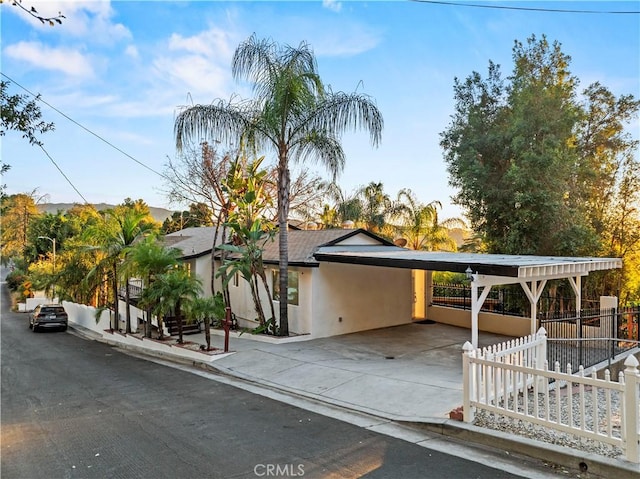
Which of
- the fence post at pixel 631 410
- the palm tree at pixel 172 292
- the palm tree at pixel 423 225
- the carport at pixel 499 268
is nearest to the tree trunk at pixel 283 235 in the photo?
the carport at pixel 499 268

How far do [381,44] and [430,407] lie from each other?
1044 centimetres

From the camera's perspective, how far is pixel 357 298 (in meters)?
15.0

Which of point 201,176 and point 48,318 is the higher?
point 201,176

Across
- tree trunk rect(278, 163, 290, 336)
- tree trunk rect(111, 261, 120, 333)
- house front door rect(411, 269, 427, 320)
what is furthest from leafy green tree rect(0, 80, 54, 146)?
house front door rect(411, 269, 427, 320)

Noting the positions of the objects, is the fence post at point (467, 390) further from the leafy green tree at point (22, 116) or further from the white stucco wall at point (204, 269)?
the white stucco wall at point (204, 269)

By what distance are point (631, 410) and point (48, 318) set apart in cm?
2596

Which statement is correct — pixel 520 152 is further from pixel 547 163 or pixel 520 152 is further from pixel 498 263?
pixel 498 263

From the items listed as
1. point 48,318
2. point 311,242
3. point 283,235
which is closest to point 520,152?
point 311,242

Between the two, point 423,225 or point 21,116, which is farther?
point 423,225

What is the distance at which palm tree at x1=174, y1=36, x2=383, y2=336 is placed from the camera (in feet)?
42.5

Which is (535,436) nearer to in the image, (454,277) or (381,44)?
(381,44)

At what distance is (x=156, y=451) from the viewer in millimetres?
5754

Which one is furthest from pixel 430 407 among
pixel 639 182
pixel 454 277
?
pixel 454 277

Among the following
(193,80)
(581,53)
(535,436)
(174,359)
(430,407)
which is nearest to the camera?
(535,436)
